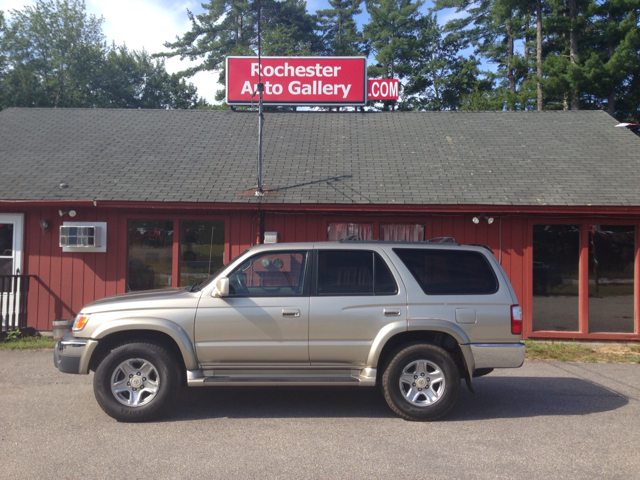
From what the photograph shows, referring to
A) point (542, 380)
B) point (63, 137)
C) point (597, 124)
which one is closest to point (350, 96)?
point (597, 124)

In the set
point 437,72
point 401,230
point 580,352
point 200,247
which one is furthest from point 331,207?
point 437,72

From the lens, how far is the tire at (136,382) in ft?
17.9

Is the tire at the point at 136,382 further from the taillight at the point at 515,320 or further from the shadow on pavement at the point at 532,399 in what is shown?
the taillight at the point at 515,320

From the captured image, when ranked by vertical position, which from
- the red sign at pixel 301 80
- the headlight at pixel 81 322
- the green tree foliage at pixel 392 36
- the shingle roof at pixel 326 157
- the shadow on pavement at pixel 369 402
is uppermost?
the green tree foliage at pixel 392 36

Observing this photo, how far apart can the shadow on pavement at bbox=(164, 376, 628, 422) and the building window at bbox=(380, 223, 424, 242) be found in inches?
156

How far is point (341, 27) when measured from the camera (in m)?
40.7

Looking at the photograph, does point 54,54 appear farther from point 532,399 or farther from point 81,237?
point 532,399

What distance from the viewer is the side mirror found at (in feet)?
17.8

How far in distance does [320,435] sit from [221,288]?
5.63 ft

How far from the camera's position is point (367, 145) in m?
13.0

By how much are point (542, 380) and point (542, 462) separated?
3.21 meters

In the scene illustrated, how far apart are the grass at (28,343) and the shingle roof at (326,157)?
267 cm

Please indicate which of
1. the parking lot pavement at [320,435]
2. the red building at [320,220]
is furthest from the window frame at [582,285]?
the parking lot pavement at [320,435]

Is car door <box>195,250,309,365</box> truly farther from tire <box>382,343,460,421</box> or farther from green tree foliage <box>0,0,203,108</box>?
green tree foliage <box>0,0,203,108</box>
